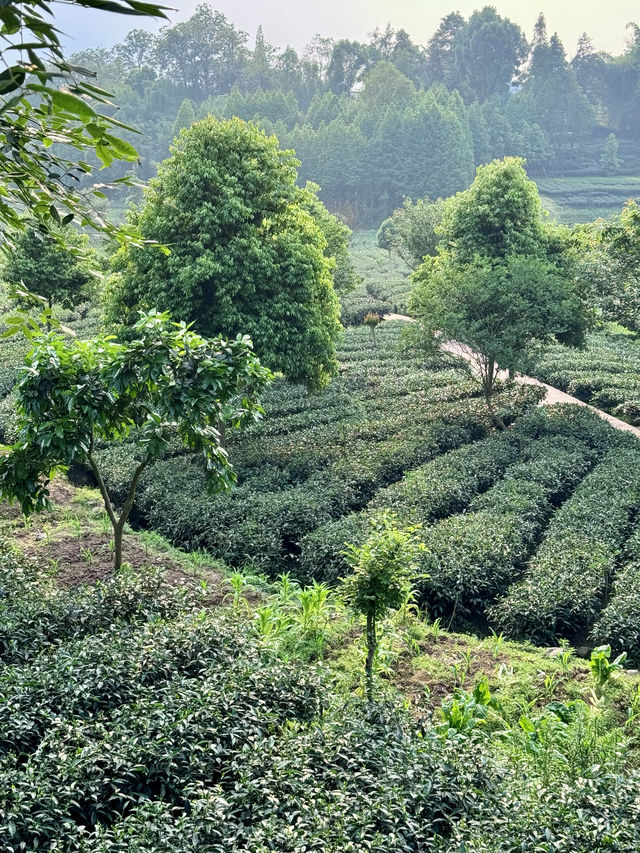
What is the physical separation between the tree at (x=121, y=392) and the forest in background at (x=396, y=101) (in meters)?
72.4

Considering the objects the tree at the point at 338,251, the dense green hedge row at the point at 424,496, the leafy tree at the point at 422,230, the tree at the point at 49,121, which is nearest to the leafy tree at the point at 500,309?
the dense green hedge row at the point at 424,496

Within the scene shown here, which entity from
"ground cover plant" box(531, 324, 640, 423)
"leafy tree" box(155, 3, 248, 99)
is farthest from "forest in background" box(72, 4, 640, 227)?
"ground cover plant" box(531, 324, 640, 423)

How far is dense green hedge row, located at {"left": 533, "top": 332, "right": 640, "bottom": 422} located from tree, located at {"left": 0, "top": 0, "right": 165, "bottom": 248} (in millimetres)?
15657

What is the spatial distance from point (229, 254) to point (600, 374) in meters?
13.8

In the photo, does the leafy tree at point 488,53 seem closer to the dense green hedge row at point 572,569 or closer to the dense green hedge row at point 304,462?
the dense green hedge row at point 304,462

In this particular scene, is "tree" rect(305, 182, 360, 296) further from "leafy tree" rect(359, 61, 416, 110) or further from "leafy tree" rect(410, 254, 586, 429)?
"leafy tree" rect(359, 61, 416, 110)

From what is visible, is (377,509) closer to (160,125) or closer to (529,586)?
(529,586)

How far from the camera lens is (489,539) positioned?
1007 cm

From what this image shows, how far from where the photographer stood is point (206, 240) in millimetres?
13516

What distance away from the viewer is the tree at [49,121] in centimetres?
200

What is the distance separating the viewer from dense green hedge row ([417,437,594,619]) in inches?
364

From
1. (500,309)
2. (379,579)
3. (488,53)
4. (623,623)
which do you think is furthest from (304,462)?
(488,53)

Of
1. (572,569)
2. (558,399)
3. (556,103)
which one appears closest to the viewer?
(572,569)

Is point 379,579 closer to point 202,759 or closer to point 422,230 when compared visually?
point 202,759
